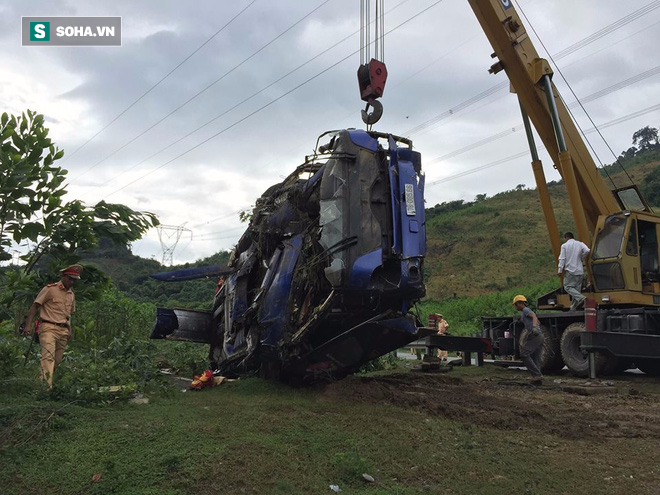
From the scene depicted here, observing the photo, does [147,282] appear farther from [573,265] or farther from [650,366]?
[650,366]

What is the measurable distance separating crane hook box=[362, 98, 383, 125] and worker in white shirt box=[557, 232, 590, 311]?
535cm

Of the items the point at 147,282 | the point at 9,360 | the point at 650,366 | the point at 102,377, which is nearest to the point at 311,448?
the point at 102,377

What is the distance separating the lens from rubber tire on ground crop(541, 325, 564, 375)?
11.8 metres

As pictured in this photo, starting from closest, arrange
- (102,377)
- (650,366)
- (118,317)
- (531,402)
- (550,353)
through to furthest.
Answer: (102,377) → (531,402) → (650,366) → (550,353) → (118,317)

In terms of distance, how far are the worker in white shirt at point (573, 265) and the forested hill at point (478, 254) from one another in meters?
28.0

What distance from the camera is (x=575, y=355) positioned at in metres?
11.3

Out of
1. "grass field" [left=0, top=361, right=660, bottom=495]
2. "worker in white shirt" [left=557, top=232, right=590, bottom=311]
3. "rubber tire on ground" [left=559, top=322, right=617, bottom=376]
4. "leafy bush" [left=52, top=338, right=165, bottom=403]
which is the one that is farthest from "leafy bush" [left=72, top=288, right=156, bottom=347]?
"worker in white shirt" [left=557, top=232, right=590, bottom=311]

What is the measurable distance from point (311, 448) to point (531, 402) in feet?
12.2

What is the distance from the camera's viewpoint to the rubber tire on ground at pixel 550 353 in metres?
11.8

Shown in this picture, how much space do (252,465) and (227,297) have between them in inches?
181

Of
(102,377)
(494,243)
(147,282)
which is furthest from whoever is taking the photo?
(494,243)

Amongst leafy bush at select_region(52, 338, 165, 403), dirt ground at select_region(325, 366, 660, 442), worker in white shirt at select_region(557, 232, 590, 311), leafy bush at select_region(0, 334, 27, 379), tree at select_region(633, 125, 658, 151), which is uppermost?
tree at select_region(633, 125, 658, 151)

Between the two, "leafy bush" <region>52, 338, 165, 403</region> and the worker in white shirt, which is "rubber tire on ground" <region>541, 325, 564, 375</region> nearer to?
the worker in white shirt

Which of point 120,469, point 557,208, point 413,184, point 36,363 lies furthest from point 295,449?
point 557,208
